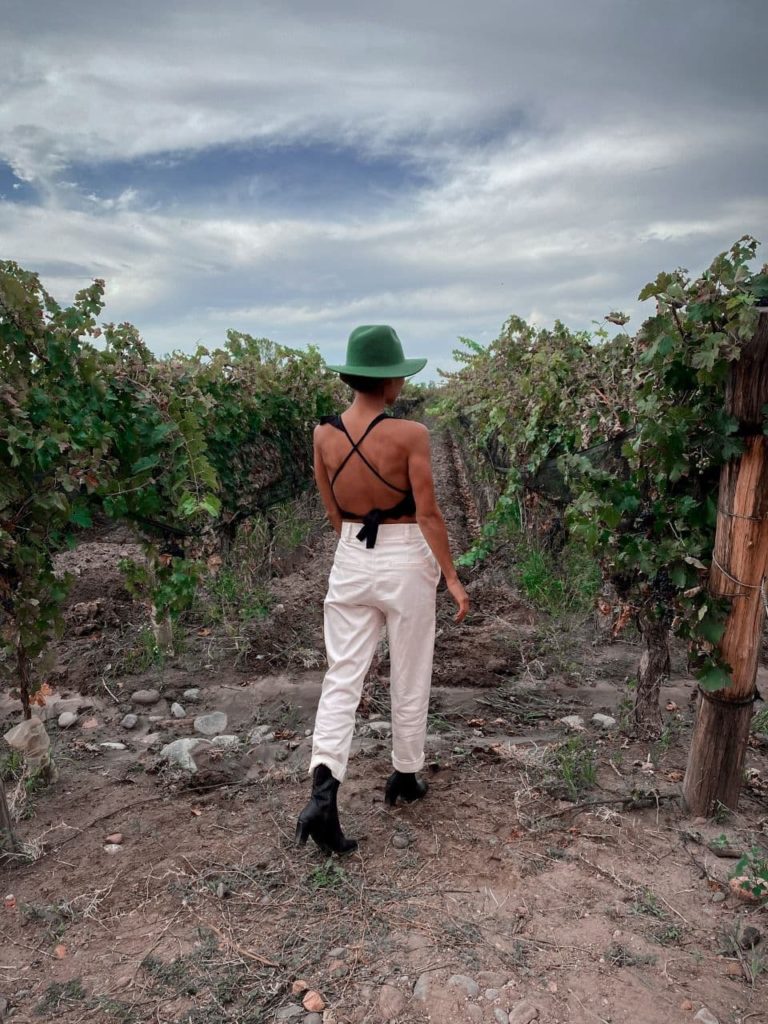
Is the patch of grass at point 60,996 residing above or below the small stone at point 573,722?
below

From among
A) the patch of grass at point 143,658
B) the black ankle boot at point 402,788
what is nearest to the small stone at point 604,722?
the black ankle boot at point 402,788

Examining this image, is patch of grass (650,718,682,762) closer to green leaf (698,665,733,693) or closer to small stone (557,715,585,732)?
small stone (557,715,585,732)

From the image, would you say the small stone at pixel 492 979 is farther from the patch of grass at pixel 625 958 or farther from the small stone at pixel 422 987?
the patch of grass at pixel 625 958

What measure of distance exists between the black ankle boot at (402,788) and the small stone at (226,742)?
1.02 m

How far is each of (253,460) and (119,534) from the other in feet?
5.74

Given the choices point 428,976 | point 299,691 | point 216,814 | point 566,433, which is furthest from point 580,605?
point 428,976

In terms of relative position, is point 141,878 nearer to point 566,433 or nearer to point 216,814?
point 216,814

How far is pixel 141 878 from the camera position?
9.43 ft

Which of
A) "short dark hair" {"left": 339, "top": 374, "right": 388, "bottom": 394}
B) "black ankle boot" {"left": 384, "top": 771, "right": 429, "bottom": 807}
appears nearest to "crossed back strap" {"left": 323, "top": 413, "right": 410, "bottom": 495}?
"short dark hair" {"left": 339, "top": 374, "right": 388, "bottom": 394}

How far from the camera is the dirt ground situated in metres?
2.25

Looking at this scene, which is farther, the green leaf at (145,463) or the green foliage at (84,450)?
the green leaf at (145,463)

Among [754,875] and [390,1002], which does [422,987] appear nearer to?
[390,1002]

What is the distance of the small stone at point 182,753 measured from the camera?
3760mm

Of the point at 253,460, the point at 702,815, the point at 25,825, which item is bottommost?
the point at 25,825
